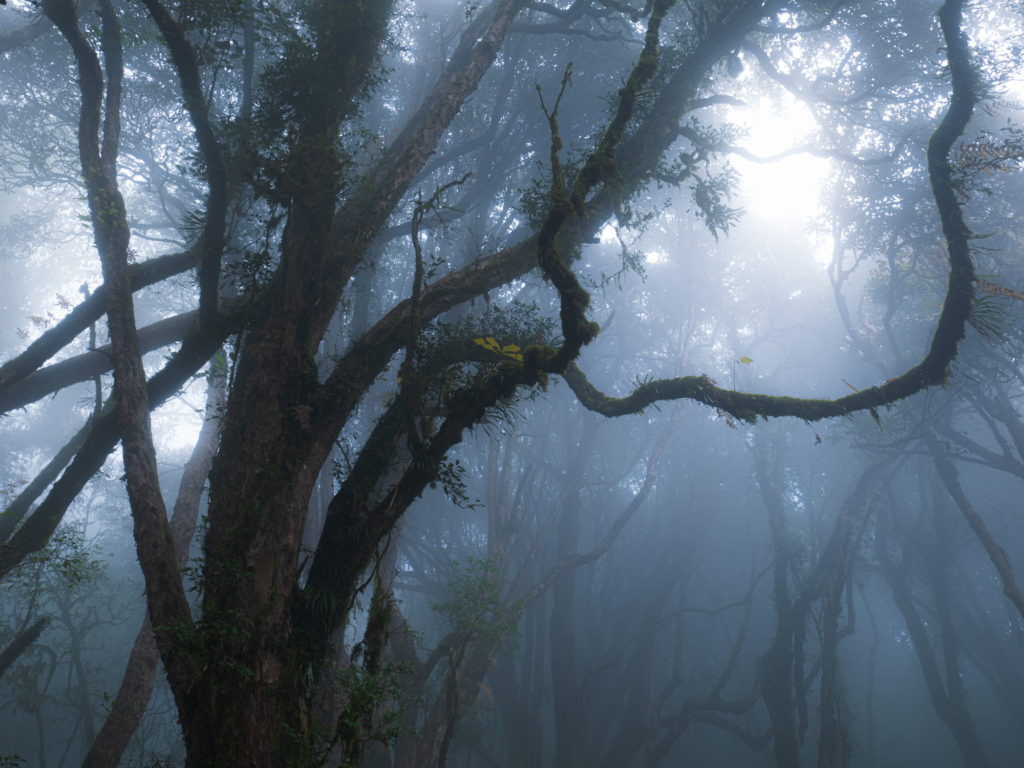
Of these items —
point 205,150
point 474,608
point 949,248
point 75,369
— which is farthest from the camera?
point 474,608

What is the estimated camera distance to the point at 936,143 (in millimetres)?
4582

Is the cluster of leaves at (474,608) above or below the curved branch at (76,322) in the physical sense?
below

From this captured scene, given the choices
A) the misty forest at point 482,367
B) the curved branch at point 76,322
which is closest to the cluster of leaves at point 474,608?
the misty forest at point 482,367

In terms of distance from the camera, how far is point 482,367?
227 inches

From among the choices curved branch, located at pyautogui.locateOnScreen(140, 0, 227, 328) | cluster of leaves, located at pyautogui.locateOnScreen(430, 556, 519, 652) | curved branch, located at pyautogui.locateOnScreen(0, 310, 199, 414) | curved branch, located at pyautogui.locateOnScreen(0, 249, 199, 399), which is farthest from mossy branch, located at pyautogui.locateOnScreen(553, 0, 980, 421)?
curved branch, located at pyautogui.locateOnScreen(0, 310, 199, 414)

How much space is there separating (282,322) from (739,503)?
2872cm

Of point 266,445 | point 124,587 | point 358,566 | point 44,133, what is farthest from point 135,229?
point 124,587

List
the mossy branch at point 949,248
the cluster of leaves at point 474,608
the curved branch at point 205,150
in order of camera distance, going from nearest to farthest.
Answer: the mossy branch at point 949,248 < the curved branch at point 205,150 < the cluster of leaves at point 474,608

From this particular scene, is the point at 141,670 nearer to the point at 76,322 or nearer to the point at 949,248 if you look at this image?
the point at 76,322

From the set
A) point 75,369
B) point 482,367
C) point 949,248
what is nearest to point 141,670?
point 75,369

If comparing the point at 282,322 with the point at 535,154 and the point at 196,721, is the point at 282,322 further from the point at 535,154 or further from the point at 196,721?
the point at 535,154

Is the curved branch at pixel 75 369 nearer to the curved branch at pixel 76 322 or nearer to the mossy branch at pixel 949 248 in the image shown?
the curved branch at pixel 76 322

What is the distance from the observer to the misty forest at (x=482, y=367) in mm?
4461

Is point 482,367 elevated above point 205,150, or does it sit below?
below
